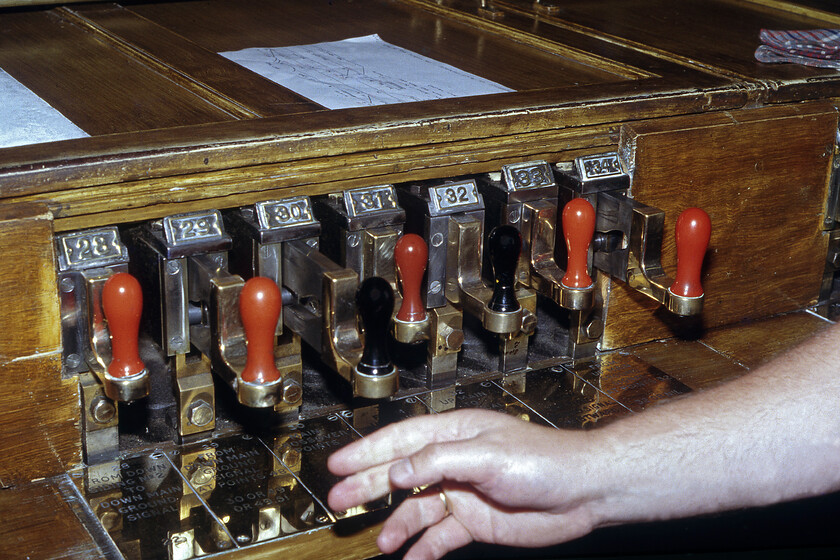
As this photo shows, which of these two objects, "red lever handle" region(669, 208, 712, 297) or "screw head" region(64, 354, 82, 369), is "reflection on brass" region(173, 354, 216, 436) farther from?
"red lever handle" region(669, 208, 712, 297)

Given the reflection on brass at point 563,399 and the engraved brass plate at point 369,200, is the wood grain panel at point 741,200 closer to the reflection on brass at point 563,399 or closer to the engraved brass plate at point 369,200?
the reflection on brass at point 563,399

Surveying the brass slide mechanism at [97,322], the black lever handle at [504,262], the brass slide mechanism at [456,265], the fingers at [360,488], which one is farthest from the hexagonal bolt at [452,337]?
the brass slide mechanism at [97,322]

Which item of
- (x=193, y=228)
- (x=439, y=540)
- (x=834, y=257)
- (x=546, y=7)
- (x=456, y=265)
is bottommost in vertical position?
(x=439, y=540)

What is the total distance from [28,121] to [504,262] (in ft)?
2.01

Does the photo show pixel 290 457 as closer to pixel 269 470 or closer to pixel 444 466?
pixel 269 470

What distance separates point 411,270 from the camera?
1259 millimetres

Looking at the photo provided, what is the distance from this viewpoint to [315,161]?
1.30 m

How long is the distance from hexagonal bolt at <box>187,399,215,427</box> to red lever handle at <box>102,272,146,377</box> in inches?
6.6

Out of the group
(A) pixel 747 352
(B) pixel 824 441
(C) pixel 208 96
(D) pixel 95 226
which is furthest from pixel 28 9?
(B) pixel 824 441

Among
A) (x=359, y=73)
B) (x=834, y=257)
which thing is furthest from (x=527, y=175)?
(x=834, y=257)

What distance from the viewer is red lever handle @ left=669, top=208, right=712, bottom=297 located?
4.44 ft

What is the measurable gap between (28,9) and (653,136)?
1171mm

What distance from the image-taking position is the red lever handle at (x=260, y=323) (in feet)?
3.69

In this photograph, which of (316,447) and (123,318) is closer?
(123,318)
